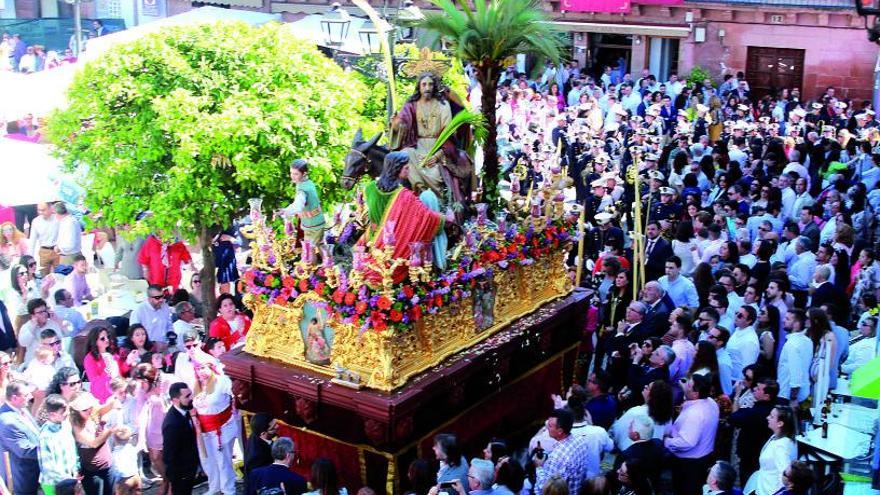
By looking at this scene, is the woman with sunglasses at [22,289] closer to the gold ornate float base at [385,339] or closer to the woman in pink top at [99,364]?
the woman in pink top at [99,364]

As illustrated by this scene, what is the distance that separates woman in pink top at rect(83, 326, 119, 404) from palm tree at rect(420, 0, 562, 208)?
4.79 m

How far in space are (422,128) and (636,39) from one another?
2045 centimetres

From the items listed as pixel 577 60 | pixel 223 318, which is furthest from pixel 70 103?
pixel 577 60

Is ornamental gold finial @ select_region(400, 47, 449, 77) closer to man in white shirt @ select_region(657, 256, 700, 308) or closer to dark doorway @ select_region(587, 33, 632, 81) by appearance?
man in white shirt @ select_region(657, 256, 700, 308)

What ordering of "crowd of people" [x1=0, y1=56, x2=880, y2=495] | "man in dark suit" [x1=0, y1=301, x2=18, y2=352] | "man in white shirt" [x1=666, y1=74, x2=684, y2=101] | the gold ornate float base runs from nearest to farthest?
"crowd of people" [x1=0, y1=56, x2=880, y2=495] < the gold ornate float base < "man in dark suit" [x1=0, y1=301, x2=18, y2=352] < "man in white shirt" [x1=666, y1=74, x2=684, y2=101]

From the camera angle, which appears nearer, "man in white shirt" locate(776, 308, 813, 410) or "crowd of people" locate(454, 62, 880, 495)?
"crowd of people" locate(454, 62, 880, 495)

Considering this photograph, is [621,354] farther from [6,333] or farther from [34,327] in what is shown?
[6,333]

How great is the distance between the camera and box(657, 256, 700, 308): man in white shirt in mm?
12180

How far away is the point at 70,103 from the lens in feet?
41.7

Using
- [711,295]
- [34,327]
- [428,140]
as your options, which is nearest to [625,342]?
[711,295]

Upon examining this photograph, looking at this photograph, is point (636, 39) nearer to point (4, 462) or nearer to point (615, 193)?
point (615, 193)

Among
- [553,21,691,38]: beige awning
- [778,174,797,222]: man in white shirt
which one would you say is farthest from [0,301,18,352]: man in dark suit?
[553,21,691,38]: beige awning

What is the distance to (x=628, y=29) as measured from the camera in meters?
29.9

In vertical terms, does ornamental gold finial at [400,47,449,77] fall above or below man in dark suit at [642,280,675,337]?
above
